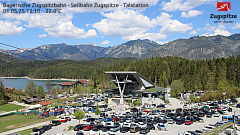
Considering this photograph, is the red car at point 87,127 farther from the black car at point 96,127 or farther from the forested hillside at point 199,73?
the forested hillside at point 199,73

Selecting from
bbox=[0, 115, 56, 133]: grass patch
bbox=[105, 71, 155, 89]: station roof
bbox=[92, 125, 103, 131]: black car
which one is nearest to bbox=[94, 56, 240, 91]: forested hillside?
bbox=[105, 71, 155, 89]: station roof

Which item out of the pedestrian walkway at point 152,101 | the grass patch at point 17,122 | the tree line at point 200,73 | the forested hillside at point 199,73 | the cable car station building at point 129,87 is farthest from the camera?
the forested hillside at point 199,73

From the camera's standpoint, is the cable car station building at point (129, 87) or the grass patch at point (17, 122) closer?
the grass patch at point (17, 122)

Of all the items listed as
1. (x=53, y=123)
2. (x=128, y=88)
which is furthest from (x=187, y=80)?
(x=53, y=123)

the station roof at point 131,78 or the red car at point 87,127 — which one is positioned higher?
the station roof at point 131,78

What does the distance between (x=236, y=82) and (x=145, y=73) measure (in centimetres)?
4066

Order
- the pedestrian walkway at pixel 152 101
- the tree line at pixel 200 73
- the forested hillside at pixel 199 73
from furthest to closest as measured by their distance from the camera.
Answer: the forested hillside at pixel 199 73, the tree line at pixel 200 73, the pedestrian walkway at pixel 152 101

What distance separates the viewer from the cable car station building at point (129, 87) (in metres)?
63.8

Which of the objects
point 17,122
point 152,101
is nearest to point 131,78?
point 152,101

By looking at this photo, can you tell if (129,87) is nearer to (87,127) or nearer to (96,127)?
(96,127)

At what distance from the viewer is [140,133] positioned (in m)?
28.0

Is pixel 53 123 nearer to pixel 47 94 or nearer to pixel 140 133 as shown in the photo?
pixel 140 133

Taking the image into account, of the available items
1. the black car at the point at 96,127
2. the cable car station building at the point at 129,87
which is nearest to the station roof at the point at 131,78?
the cable car station building at the point at 129,87

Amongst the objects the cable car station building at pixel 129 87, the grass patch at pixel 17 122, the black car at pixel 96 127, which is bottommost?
the grass patch at pixel 17 122
